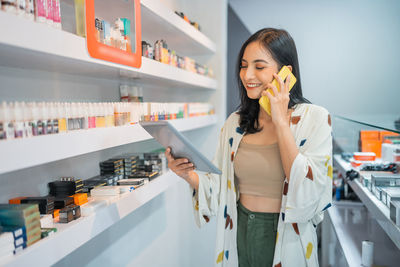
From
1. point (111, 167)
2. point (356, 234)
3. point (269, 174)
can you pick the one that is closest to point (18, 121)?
point (111, 167)

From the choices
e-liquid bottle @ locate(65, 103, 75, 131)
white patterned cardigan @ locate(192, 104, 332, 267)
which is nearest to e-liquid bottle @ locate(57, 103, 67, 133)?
e-liquid bottle @ locate(65, 103, 75, 131)

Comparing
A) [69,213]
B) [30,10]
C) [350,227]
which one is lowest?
[350,227]

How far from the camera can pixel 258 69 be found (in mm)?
1583

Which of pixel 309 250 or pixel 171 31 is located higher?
pixel 171 31

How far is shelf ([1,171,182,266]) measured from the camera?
1100mm

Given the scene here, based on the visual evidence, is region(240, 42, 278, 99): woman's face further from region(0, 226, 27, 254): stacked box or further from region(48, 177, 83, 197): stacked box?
region(0, 226, 27, 254): stacked box

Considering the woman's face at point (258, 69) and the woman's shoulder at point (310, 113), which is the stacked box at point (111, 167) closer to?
the woman's face at point (258, 69)

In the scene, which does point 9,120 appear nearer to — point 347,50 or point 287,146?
point 287,146

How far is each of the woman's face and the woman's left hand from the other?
0.07m

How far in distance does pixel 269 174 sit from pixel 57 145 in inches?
37.1

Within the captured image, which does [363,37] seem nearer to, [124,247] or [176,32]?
[176,32]

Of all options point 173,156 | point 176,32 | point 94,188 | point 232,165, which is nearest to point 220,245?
point 232,165

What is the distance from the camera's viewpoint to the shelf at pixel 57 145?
1.02m

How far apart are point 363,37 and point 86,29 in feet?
12.1
